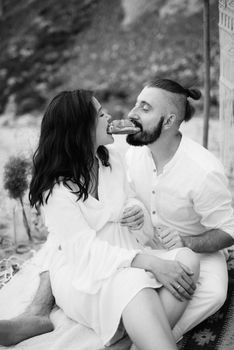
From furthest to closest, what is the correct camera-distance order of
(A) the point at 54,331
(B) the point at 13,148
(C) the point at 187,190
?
1. (B) the point at 13,148
2. (C) the point at 187,190
3. (A) the point at 54,331

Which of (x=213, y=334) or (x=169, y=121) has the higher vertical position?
(x=169, y=121)

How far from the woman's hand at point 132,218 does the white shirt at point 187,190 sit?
0.28 metres

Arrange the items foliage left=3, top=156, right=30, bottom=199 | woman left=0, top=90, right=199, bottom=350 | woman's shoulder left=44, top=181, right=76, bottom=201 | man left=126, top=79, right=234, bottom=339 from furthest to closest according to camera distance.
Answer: foliage left=3, top=156, right=30, bottom=199
man left=126, top=79, right=234, bottom=339
woman's shoulder left=44, top=181, right=76, bottom=201
woman left=0, top=90, right=199, bottom=350

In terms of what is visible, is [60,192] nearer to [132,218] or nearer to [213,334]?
[132,218]

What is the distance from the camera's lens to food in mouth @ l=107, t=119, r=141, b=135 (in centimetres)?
221

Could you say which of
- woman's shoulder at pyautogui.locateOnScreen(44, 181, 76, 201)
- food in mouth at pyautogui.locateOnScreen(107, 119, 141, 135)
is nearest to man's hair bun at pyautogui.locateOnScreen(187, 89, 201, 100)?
food in mouth at pyautogui.locateOnScreen(107, 119, 141, 135)

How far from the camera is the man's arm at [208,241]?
2.21m

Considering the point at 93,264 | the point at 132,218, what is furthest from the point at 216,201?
the point at 93,264

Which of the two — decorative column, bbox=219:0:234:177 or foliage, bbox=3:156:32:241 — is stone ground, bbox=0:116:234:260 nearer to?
foliage, bbox=3:156:32:241

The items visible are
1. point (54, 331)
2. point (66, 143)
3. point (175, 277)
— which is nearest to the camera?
point (175, 277)

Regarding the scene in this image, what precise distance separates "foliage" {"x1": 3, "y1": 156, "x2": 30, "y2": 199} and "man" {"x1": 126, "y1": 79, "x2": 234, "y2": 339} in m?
0.98

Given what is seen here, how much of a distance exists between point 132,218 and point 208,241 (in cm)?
40

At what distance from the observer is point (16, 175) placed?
3256 millimetres

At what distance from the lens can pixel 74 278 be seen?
79.4 inches
